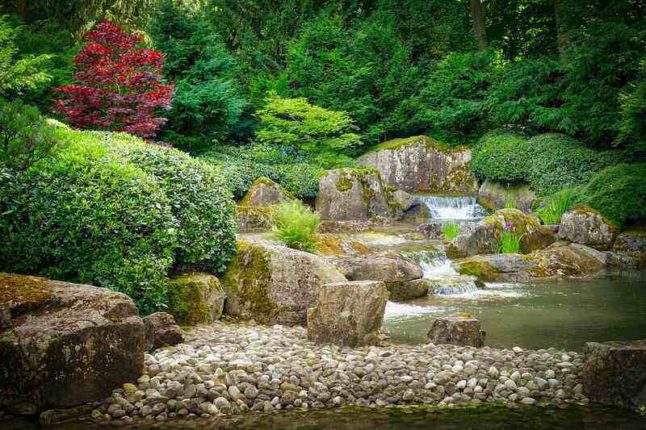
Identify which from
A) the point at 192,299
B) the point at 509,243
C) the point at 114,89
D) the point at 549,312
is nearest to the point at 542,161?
the point at 509,243

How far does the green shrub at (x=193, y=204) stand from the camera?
7.41 metres

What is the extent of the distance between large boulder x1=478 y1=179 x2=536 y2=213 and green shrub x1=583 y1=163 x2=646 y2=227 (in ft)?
12.2

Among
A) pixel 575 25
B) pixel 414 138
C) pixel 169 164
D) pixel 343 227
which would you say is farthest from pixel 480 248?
pixel 575 25

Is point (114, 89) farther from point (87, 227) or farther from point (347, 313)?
point (347, 313)

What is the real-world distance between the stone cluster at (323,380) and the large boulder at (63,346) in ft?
0.73

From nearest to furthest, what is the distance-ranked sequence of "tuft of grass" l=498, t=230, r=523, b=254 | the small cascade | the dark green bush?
"tuft of grass" l=498, t=230, r=523, b=254, the dark green bush, the small cascade

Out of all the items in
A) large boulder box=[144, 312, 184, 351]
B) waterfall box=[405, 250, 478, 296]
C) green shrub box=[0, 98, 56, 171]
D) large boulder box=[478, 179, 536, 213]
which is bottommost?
waterfall box=[405, 250, 478, 296]

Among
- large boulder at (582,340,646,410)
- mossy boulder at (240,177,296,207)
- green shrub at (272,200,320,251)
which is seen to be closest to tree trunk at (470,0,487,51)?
mossy boulder at (240,177,296,207)

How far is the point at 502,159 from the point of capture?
795 inches

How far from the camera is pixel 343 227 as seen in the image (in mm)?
16703

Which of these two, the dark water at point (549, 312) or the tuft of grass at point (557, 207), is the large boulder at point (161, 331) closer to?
the dark water at point (549, 312)

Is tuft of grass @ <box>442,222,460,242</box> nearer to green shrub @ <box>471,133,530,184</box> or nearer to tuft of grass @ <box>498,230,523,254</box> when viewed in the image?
tuft of grass @ <box>498,230,523,254</box>

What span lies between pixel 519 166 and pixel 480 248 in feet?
23.7

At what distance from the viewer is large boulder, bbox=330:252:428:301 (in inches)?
400
